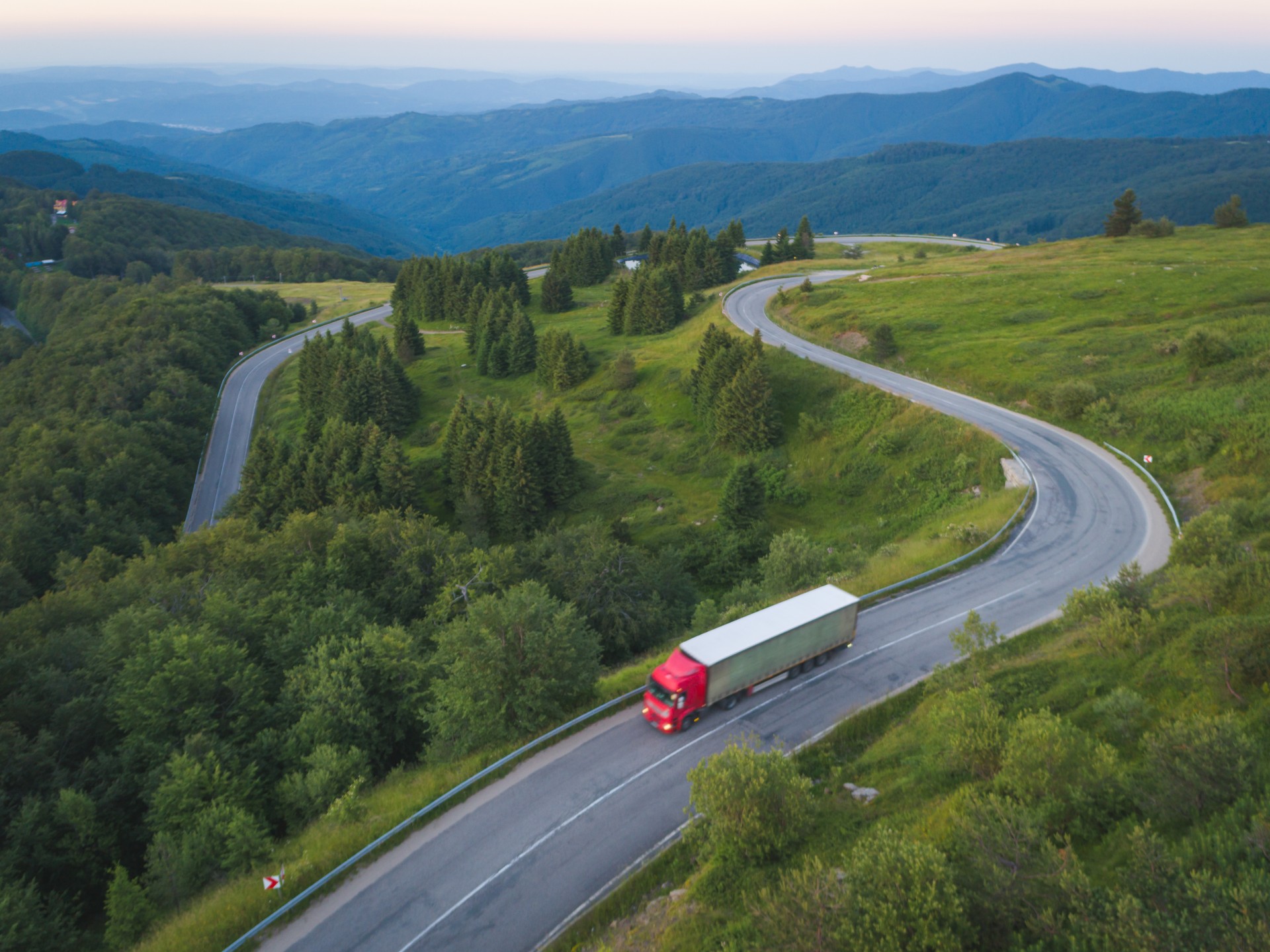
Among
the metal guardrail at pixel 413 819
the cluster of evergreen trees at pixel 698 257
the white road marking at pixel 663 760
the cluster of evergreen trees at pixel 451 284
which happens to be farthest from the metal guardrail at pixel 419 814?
the cluster of evergreen trees at pixel 451 284

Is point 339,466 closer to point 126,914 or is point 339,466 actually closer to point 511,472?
point 511,472

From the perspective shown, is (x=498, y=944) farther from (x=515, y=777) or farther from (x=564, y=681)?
(x=564, y=681)

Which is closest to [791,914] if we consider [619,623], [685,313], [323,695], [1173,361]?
[323,695]

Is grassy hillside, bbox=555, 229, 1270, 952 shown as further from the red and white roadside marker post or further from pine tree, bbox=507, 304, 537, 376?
pine tree, bbox=507, 304, 537, 376

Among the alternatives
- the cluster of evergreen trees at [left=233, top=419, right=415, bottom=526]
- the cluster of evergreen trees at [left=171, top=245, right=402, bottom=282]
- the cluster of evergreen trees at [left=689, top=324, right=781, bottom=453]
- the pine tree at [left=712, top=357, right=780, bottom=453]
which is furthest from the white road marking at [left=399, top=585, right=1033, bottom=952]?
the cluster of evergreen trees at [left=171, top=245, right=402, bottom=282]

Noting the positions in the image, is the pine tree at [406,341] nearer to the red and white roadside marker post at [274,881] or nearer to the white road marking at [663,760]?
the white road marking at [663,760]

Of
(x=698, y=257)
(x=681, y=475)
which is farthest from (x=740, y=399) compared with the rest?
(x=698, y=257)
